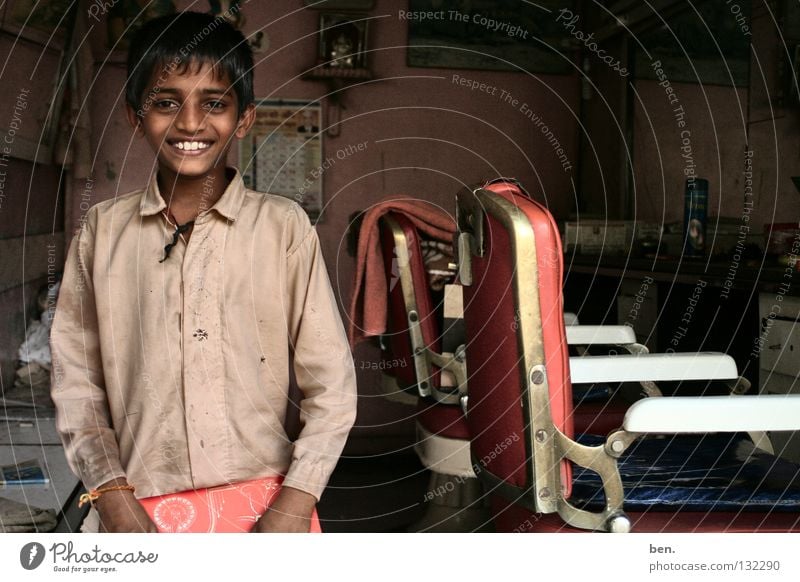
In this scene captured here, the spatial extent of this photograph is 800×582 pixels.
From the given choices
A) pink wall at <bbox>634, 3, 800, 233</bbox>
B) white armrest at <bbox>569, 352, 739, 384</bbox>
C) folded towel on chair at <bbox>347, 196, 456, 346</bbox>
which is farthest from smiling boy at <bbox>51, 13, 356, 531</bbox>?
pink wall at <bbox>634, 3, 800, 233</bbox>

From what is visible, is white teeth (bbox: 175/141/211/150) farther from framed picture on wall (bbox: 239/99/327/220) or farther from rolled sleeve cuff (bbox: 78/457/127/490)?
framed picture on wall (bbox: 239/99/327/220)

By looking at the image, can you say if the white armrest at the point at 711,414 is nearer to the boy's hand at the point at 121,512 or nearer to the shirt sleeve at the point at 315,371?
the shirt sleeve at the point at 315,371

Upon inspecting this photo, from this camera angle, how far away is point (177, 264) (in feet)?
3.76

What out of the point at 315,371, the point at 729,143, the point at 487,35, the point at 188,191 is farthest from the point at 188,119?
the point at 487,35

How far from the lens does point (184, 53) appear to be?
1.09 metres

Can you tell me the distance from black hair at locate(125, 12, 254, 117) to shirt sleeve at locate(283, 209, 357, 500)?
0.74ft

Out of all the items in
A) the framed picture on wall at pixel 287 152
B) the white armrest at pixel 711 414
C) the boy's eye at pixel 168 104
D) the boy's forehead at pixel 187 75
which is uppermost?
the boy's forehead at pixel 187 75

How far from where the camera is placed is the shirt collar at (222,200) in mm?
1125

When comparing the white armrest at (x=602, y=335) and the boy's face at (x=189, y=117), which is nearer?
the boy's face at (x=189, y=117)

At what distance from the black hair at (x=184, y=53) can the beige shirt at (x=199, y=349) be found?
0.14 m

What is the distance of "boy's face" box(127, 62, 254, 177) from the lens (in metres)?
1.10

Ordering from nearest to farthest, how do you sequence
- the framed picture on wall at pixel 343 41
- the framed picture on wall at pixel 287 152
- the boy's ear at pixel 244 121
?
the boy's ear at pixel 244 121
the framed picture on wall at pixel 343 41
the framed picture on wall at pixel 287 152

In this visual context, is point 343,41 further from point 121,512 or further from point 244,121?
point 121,512

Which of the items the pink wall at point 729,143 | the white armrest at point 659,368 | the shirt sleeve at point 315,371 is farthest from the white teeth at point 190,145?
the pink wall at point 729,143
